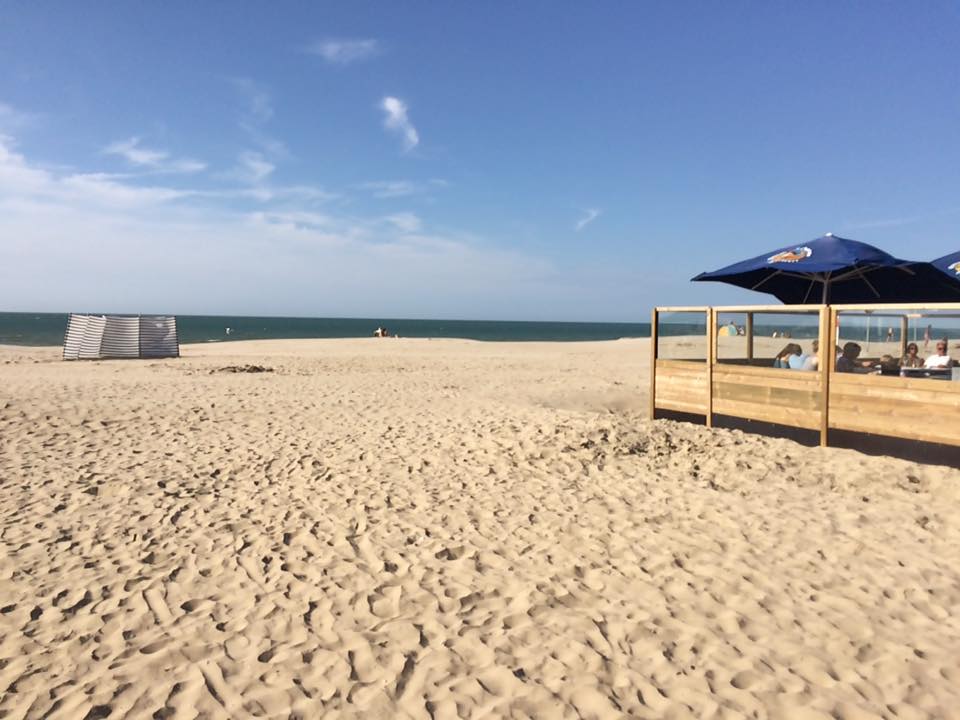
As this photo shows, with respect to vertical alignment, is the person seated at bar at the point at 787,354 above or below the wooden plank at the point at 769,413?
above

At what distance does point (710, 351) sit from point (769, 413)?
3.71 feet

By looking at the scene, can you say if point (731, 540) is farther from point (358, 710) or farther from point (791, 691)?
point (358, 710)

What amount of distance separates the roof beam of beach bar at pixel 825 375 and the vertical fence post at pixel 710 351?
0.04 ft

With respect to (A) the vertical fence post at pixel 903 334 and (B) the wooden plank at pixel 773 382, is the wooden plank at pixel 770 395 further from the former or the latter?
(A) the vertical fence post at pixel 903 334

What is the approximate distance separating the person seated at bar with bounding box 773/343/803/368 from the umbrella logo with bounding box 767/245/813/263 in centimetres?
142

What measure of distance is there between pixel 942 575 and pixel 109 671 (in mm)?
5215

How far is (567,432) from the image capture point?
8.52 meters

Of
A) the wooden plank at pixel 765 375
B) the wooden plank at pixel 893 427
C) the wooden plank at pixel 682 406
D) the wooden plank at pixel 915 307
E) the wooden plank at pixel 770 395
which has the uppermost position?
the wooden plank at pixel 915 307

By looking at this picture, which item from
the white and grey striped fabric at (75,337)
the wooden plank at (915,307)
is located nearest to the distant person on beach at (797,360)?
the wooden plank at (915,307)

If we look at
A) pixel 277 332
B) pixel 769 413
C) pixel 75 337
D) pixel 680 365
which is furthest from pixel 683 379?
pixel 277 332

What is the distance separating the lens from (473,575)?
175 inches

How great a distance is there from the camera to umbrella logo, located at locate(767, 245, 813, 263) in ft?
25.8

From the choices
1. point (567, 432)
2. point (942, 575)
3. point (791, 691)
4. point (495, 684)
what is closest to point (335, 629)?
point (495, 684)

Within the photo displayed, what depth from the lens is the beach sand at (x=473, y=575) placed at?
→ 10.3ft
